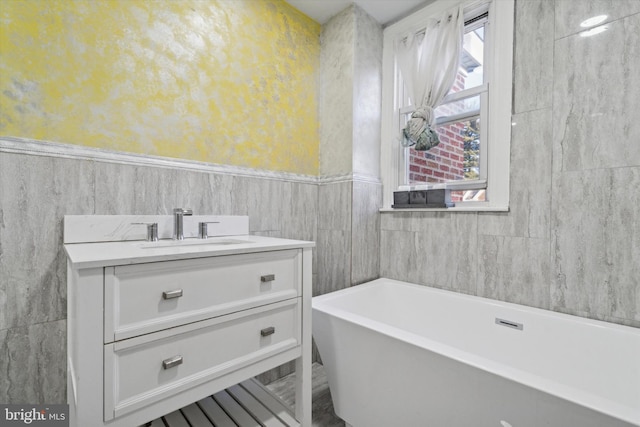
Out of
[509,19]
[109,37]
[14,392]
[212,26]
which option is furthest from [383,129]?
[14,392]

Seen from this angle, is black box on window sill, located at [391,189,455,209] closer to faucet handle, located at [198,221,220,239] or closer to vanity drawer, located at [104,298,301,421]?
vanity drawer, located at [104,298,301,421]

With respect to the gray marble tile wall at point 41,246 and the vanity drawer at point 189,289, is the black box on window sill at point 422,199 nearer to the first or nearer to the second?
the vanity drawer at point 189,289

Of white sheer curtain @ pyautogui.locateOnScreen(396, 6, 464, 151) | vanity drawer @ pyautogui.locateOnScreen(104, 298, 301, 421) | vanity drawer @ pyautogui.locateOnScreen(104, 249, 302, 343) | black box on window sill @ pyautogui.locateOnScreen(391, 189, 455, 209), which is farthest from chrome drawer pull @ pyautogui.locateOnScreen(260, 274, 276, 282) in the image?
white sheer curtain @ pyautogui.locateOnScreen(396, 6, 464, 151)

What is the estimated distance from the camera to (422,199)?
2.03 m

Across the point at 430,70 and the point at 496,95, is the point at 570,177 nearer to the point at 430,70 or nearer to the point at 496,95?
the point at 496,95

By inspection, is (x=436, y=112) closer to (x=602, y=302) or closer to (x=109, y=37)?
(x=602, y=302)

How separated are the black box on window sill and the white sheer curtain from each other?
1.02 ft

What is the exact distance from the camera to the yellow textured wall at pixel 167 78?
3.98 ft

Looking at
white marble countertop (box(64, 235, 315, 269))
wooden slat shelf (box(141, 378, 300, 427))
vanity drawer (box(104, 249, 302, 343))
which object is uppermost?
white marble countertop (box(64, 235, 315, 269))

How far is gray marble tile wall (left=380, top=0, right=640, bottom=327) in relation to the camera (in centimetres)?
135

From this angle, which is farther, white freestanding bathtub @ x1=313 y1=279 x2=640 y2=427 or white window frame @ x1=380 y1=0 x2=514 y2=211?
white window frame @ x1=380 y1=0 x2=514 y2=211

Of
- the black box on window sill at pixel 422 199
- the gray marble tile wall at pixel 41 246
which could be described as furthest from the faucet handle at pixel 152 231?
the black box on window sill at pixel 422 199

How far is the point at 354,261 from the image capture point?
2102 mm

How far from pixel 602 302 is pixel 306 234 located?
169 cm
